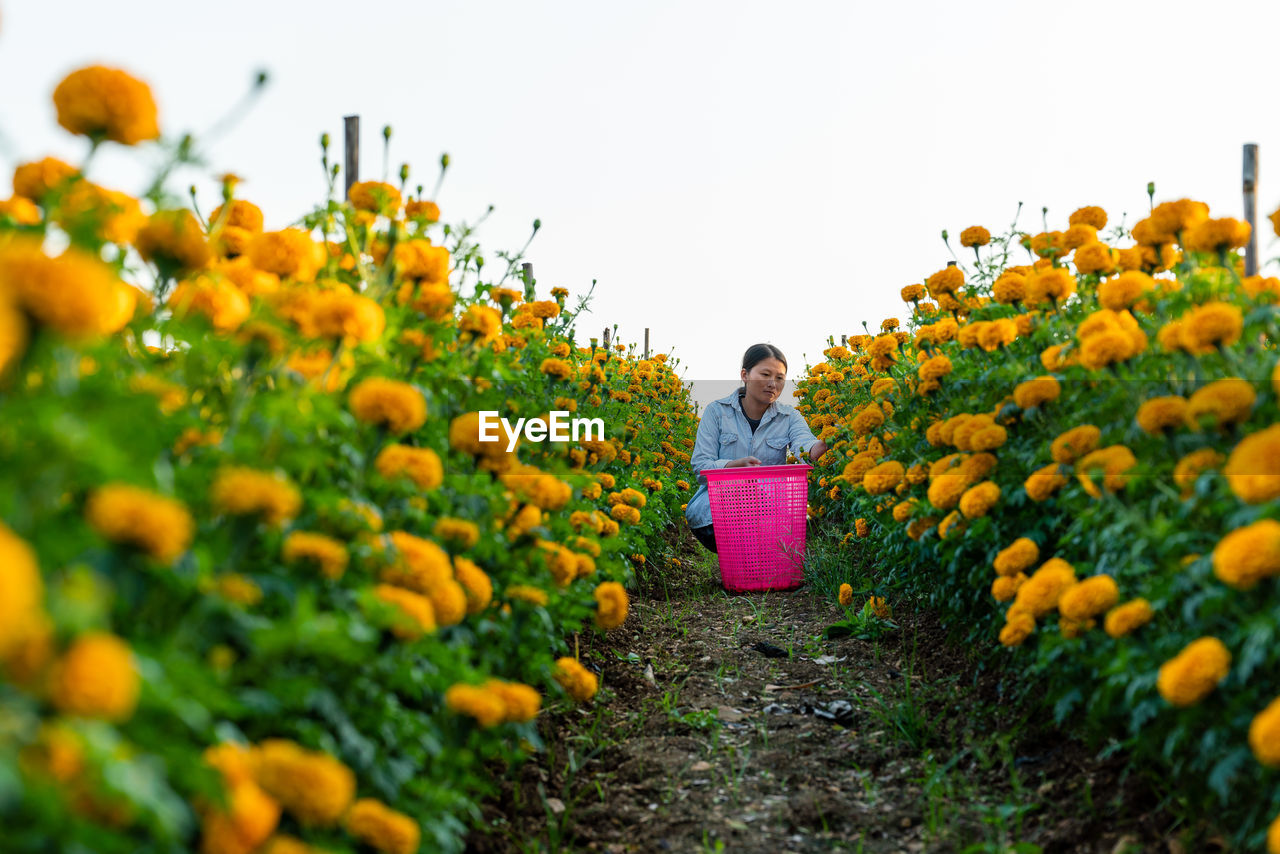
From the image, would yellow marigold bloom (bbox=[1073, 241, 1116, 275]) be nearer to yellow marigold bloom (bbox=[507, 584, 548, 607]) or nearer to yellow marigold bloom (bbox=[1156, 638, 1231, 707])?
yellow marigold bloom (bbox=[1156, 638, 1231, 707])

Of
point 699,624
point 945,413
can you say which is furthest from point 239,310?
Answer: point 699,624

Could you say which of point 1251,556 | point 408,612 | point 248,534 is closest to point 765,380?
point 1251,556

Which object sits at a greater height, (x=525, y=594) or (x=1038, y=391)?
(x=1038, y=391)

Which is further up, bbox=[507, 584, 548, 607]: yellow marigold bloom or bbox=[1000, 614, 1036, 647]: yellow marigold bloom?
bbox=[507, 584, 548, 607]: yellow marigold bloom

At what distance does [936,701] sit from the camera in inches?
137

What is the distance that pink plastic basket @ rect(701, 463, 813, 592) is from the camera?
A: 5.66 metres

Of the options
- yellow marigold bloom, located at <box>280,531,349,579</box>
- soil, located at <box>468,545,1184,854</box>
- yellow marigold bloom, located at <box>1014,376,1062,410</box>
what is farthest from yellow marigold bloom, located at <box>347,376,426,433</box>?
yellow marigold bloom, located at <box>1014,376,1062,410</box>

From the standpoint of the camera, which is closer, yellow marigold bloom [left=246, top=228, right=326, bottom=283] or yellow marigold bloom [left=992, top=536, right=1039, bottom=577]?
yellow marigold bloom [left=246, top=228, right=326, bottom=283]

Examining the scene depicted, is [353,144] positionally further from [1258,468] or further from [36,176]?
[1258,468]

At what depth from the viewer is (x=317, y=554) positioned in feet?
4.93

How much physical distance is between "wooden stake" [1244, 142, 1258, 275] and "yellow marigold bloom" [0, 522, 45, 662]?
368 cm

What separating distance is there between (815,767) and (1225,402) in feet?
6.09

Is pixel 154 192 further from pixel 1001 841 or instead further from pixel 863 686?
pixel 863 686

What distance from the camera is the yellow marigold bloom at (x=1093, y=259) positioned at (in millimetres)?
2965
